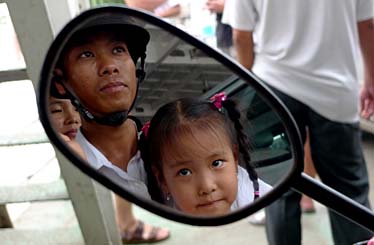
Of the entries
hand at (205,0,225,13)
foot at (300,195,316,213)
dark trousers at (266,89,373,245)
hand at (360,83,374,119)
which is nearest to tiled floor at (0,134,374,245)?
foot at (300,195,316,213)

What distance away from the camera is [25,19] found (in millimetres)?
1107

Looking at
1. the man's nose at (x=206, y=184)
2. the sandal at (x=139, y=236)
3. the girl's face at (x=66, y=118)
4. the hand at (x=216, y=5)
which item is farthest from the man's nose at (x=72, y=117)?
the sandal at (x=139, y=236)

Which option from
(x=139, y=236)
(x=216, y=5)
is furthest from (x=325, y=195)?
(x=139, y=236)

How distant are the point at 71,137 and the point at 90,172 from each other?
0.03 meters

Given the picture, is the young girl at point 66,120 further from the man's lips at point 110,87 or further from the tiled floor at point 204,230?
the tiled floor at point 204,230

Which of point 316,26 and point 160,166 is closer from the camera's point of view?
point 160,166

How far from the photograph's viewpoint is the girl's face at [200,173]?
42cm

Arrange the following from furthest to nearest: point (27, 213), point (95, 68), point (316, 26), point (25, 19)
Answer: point (27, 213)
point (316, 26)
point (25, 19)
point (95, 68)

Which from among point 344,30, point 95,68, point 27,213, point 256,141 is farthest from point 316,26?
point 27,213

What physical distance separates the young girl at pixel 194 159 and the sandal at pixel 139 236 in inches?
63.8

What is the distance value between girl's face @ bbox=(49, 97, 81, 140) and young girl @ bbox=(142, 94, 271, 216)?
0.18 feet

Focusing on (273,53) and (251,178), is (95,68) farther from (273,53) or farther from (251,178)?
(273,53)

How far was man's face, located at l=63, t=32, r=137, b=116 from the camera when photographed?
39 centimetres

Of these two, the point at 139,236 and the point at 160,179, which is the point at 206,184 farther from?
the point at 139,236
